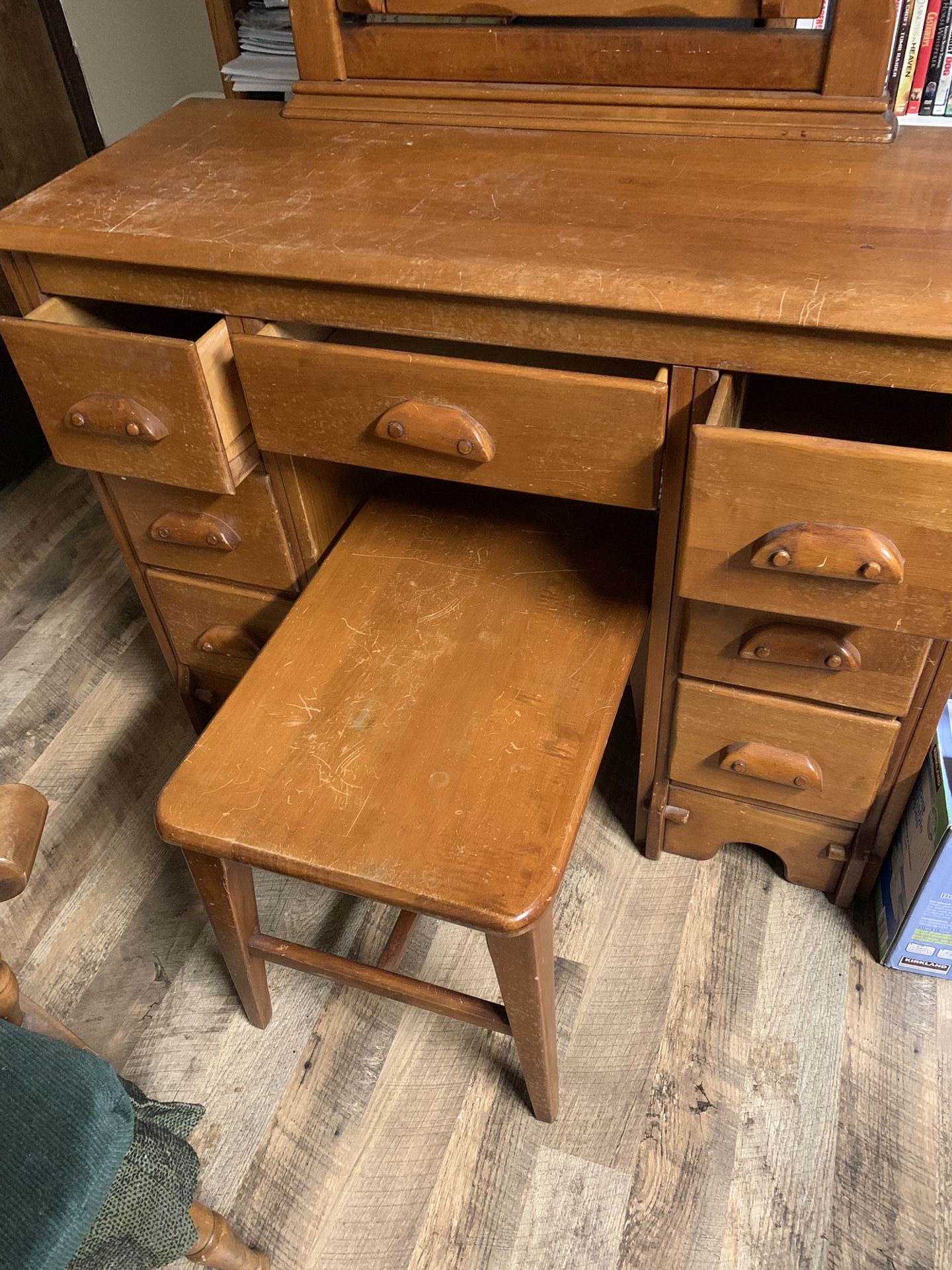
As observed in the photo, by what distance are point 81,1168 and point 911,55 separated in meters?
1.26

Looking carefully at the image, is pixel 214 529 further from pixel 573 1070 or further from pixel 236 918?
pixel 573 1070

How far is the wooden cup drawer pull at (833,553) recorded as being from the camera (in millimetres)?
782

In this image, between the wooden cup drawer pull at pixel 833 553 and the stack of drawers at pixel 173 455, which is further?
the stack of drawers at pixel 173 455

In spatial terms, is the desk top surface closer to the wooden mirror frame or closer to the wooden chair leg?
the wooden mirror frame

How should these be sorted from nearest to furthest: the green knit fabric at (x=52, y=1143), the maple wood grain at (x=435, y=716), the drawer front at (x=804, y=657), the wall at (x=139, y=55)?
1. the green knit fabric at (x=52, y=1143)
2. the maple wood grain at (x=435, y=716)
3. the drawer front at (x=804, y=657)
4. the wall at (x=139, y=55)

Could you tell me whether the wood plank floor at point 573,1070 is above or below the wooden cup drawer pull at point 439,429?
below

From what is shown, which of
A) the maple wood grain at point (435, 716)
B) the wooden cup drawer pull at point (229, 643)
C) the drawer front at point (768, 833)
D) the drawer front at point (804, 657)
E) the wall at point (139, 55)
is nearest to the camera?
the maple wood grain at point (435, 716)

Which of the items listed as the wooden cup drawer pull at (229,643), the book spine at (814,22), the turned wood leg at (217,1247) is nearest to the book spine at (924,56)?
the book spine at (814,22)

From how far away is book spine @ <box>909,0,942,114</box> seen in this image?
979mm

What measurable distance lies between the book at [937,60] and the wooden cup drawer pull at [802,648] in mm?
588

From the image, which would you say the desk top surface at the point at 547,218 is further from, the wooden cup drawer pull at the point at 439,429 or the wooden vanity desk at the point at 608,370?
the wooden cup drawer pull at the point at 439,429

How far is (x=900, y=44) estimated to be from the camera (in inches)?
39.7

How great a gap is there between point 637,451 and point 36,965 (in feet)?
3.38

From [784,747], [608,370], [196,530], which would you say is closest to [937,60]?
[608,370]
